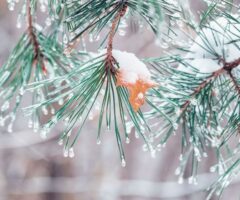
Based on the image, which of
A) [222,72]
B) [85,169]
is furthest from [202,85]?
[85,169]

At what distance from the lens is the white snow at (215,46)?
1.78 ft

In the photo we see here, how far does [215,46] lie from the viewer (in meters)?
0.56

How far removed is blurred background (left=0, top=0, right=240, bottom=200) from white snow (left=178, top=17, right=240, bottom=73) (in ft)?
8.30

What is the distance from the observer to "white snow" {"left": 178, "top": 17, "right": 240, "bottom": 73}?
543 millimetres

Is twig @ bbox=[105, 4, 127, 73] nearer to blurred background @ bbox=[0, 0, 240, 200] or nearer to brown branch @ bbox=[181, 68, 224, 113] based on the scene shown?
brown branch @ bbox=[181, 68, 224, 113]

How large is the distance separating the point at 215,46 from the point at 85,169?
9.33ft

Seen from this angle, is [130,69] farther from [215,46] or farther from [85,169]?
[85,169]

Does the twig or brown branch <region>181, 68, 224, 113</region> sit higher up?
the twig

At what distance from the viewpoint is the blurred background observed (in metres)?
3.16

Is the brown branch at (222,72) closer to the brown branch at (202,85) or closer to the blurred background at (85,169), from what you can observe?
the brown branch at (202,85)

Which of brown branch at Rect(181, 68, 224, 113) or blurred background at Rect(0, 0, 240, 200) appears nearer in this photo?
brown branch at Rect(181, 68, 224, 113)

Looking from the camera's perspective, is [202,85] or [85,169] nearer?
[202,85]

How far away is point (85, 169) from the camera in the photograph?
3.34 meters

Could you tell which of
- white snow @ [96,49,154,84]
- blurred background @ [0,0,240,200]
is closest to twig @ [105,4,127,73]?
white snow @ [96,49,154,84]
